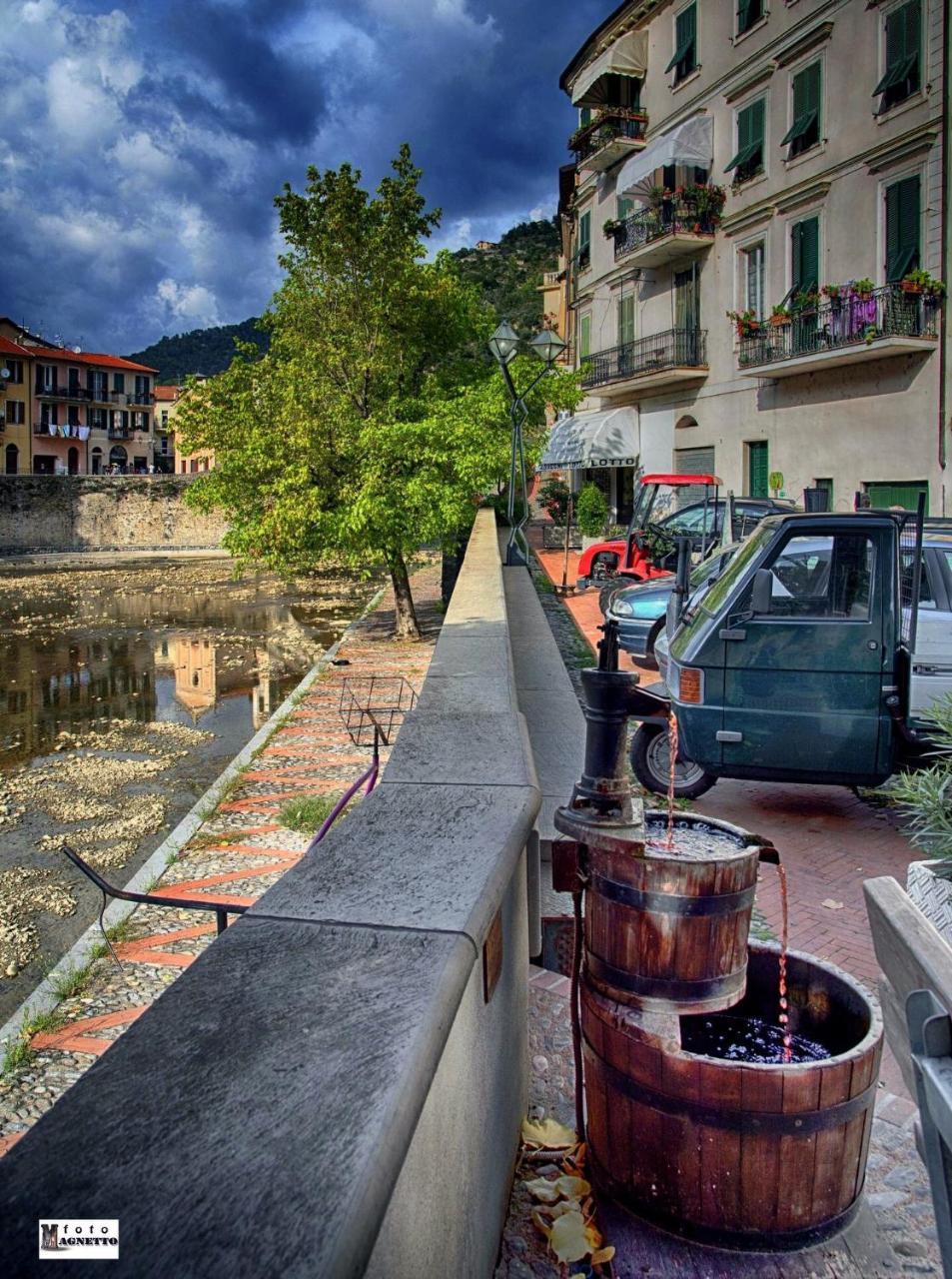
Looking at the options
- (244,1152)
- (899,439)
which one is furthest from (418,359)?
(244,1152)

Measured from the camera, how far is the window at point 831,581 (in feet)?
19.1

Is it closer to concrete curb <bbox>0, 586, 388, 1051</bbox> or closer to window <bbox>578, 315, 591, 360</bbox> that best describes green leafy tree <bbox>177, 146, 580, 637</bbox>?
concrete curb <bbox>0, 586, 388, 1051</bbox>

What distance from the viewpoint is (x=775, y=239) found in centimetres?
2080

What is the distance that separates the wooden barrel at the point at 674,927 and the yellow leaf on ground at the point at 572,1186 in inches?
22.9

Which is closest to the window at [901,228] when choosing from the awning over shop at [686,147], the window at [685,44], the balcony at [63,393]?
the awning over shop at [686,147]

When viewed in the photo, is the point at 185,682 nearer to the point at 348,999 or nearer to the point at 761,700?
the point at 761,700

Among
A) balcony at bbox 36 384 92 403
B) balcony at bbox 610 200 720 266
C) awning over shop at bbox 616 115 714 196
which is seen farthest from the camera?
balcony at bbox 36 384 92 403

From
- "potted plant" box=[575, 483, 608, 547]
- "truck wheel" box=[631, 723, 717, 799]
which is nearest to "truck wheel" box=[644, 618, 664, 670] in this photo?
"truck wheel" box=[631, 723, 717, 799]

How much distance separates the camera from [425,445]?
1438 centimetres

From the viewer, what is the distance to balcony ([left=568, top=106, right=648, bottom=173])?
26297mm

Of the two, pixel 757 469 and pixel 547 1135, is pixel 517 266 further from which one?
pixel 547 1135

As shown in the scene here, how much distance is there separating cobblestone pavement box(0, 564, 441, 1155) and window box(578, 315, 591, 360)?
21242 mm

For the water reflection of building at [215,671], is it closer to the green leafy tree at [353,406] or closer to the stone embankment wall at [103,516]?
the green leafy tree at [353,406]

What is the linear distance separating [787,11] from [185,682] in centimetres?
1823
